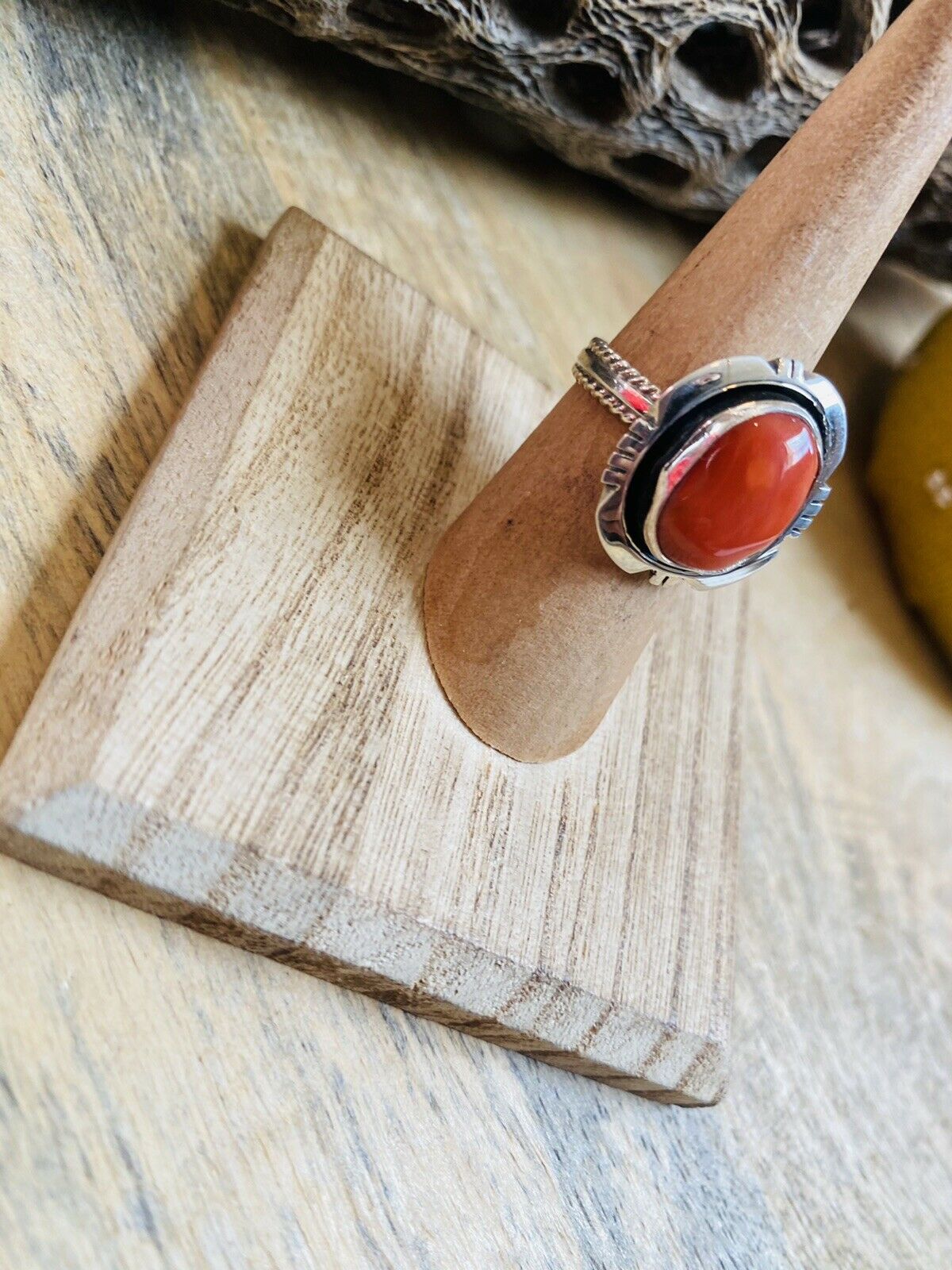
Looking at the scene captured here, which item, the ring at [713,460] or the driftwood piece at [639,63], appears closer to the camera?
the ring at [713,460]

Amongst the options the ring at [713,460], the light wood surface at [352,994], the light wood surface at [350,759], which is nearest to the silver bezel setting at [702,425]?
the ring at [713,460]

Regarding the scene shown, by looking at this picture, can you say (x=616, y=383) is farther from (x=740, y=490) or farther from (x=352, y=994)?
(x=352, y=994)

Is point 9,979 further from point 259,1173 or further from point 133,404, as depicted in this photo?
point 133,404

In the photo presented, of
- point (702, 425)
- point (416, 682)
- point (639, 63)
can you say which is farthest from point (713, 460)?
point (639, 63)

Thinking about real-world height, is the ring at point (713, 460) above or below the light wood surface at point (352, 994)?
above

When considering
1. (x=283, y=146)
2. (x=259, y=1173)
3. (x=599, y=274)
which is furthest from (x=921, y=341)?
→ (x=259, y=1173)

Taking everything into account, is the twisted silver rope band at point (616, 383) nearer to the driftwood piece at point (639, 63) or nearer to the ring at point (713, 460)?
the ring at point (713, 460)

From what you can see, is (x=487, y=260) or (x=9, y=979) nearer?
(x=9, y=979)
